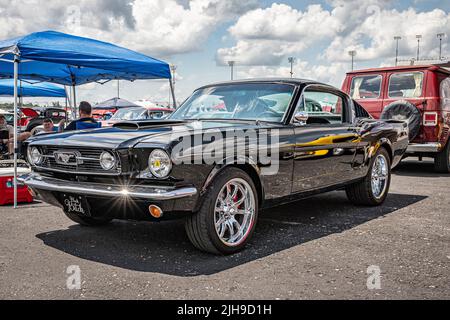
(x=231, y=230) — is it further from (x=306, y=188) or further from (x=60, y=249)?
(x=60, y=249)

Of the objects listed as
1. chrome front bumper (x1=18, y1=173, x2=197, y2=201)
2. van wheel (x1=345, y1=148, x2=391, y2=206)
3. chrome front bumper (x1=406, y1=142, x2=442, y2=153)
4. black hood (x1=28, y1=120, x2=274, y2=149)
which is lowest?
van wheel (x1=345, y1=148, x2=391, y2=206)

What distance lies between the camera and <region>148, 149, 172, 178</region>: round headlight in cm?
341

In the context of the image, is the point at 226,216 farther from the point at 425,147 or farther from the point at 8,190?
the point at 425,147

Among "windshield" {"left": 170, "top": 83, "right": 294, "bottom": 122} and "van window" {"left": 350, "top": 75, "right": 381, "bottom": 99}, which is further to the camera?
"van window" {"left": 350, "top": 75, "right": 381, "bottom": 99}

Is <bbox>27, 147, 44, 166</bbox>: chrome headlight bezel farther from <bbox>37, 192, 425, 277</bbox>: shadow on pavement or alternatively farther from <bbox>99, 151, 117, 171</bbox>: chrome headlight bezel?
<bbox>99, 151, 117, 171</bbox>: chrome headlight bezel

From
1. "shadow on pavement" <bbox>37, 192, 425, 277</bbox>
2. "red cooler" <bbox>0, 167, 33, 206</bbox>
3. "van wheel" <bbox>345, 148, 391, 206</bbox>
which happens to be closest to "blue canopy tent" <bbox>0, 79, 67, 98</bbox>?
"red cooler" <bbox>0, 167, 33, 206</bbox>

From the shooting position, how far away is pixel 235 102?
4.86 metres

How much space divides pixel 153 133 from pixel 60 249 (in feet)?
4.41

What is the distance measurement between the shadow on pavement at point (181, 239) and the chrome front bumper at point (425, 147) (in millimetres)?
3251

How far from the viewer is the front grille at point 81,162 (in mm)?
3643

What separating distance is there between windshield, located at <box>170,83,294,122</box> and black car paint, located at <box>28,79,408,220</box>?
106 mm

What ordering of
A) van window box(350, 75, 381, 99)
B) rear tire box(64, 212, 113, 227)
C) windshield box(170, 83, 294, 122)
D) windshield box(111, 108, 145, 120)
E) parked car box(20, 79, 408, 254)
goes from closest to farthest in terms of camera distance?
parked car box(20, 79, 408, 254)
windshield box(170, 83, 294, 122)
rear tire box(64, 212, 113, 227)
van window box(350, 75, 381, 99)
windshield box(111, 108, 145, 120)

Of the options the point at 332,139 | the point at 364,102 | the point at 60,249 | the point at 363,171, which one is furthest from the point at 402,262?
the point at 364,102

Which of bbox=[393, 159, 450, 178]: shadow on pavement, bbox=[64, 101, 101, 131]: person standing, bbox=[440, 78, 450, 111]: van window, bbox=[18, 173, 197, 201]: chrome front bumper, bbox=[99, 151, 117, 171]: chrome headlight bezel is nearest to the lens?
bbox=[18, 173, 197, 201]: chrome front bumper
